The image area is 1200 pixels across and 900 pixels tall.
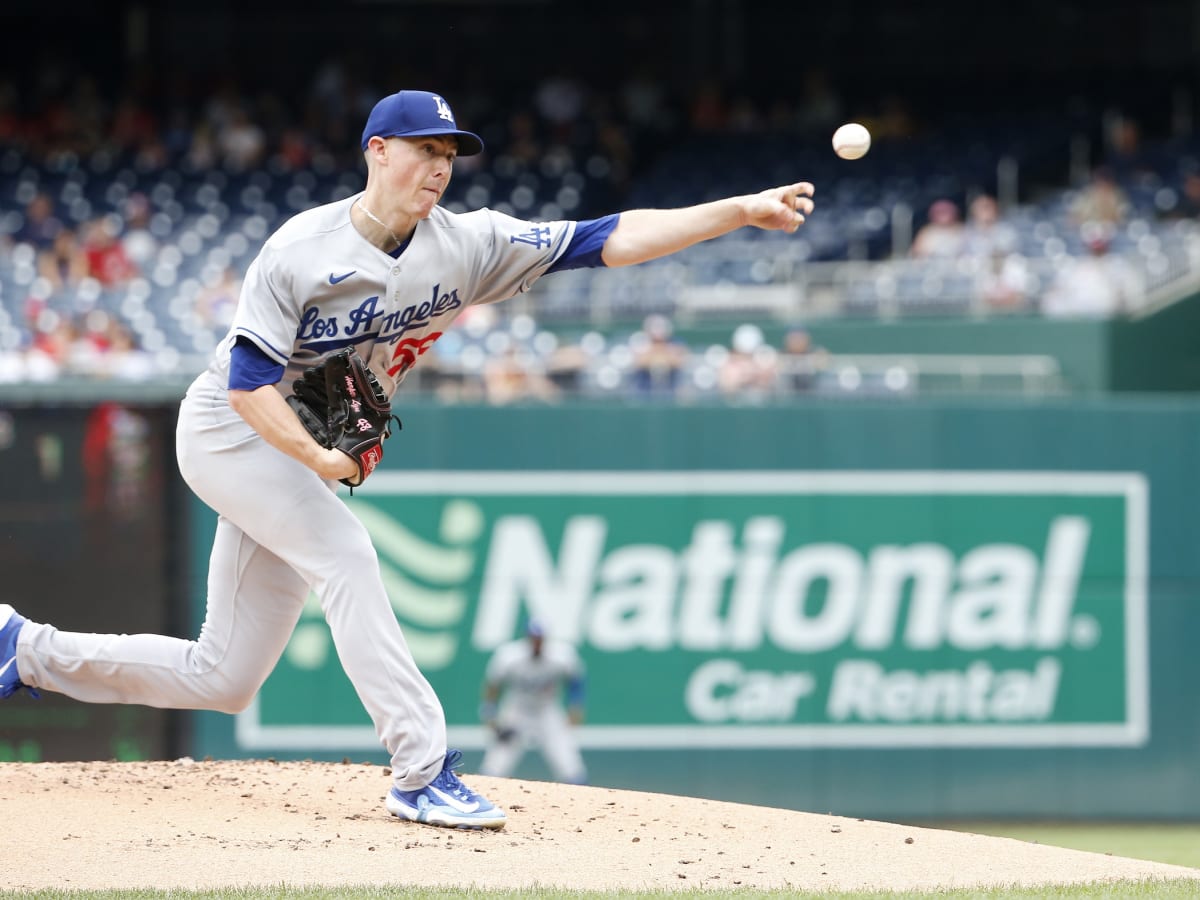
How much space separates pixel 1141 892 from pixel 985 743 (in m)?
6.01

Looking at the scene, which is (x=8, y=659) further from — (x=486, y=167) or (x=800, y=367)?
(x=486, y=167)

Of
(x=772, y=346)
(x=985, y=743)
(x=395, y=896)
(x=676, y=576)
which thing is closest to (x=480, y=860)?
(x=395, y=896)

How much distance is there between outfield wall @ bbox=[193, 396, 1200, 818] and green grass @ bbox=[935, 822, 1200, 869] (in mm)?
94

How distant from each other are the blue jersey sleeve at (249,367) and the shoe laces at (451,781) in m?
1.11

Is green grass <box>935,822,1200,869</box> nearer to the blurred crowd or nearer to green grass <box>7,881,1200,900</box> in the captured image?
the blurred crowd

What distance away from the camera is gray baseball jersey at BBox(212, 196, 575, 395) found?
414 centimetres

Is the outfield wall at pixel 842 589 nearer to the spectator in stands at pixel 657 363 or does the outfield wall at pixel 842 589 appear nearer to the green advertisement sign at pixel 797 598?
the green advertisement sign at pixel 797 598

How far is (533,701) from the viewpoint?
9.61 metres

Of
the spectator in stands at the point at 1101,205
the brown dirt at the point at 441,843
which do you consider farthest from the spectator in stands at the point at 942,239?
the brown dirt at the point at 441,843

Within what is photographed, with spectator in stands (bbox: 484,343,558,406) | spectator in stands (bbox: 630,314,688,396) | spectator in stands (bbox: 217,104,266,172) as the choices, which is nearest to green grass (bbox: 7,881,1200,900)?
spectator in stands (bbox: 484,343,558,406)

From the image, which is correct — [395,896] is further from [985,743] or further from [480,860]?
[985,743]

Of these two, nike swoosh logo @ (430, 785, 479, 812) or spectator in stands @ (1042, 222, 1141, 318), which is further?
spectator in stands @ (1042, 222, 1141, 318)

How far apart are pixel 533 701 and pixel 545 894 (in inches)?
228

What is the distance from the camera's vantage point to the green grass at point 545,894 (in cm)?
377
